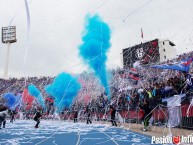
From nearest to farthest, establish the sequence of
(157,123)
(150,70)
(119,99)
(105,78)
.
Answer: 1. (157,123)
2. (119,99)
3. (105,78)
4. (150,70)

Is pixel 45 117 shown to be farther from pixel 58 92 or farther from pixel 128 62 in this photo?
pixel 128 62

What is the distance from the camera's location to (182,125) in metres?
12.5

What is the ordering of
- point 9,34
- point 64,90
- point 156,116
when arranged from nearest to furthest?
point 156,116
point 64,90
point 9,34

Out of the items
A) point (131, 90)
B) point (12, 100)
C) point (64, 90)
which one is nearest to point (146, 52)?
point (64, 90)

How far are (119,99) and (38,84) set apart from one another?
27.3 m

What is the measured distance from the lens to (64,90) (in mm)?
33281

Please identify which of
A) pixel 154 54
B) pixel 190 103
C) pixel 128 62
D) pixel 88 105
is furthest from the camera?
pixel 128 62

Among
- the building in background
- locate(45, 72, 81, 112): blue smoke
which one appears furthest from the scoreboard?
locate(45, 72, 81, 112): blue smoke

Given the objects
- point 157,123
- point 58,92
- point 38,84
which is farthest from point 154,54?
point 157,123

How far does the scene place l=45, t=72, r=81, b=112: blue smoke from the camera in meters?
32.2

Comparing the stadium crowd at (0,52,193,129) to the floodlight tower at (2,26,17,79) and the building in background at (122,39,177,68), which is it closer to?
the building in background at (122,39,177,68)

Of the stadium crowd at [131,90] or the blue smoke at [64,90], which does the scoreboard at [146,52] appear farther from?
the blue smoke at [64,90]

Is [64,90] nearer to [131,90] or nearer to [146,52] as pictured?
[131,90]

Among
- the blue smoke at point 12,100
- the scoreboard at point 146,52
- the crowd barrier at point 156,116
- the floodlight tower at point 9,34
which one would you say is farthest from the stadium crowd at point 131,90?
the floodlight tower at point 9,34
